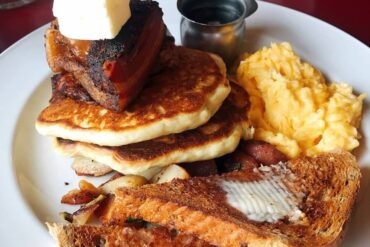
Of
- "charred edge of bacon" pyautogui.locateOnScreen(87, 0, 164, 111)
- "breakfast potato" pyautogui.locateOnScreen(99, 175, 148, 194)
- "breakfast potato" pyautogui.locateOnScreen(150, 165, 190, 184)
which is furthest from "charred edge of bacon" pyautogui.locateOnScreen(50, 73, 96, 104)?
"breakfast potato" pyautogui.locateOnScreen(150, 165, 190, 184)

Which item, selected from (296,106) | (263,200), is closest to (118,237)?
(263,200)

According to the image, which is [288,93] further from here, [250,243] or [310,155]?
[250,243]

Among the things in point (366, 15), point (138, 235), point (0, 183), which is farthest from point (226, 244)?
point (366, 15)

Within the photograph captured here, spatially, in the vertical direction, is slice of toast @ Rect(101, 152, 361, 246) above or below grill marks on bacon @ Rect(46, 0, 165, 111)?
below

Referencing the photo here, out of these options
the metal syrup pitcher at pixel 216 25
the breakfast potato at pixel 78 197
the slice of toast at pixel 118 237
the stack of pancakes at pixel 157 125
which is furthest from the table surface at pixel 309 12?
the slice of toast at pixel 118 237

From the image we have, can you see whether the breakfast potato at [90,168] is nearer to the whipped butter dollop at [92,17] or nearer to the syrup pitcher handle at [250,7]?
the whipped butter dollop at [92,17]

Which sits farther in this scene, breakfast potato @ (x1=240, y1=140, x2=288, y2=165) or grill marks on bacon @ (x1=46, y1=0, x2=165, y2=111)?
breakfast potato @ (x1=240, y1=140, x2=288, y2=165)

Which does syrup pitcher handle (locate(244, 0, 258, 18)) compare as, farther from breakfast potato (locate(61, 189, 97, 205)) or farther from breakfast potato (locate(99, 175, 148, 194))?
breakfast potato (locate(61, 189, 97, 205))
